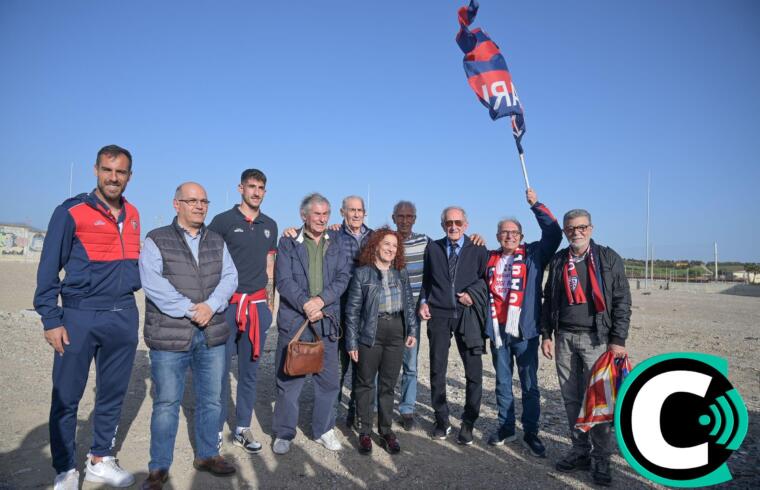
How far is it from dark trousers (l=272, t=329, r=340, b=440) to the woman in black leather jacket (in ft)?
0.86

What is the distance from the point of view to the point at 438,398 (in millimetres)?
5121

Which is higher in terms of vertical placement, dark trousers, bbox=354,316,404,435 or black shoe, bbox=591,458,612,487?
dark trousers, bbox=354,316,404,435

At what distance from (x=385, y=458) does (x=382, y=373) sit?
0.80m

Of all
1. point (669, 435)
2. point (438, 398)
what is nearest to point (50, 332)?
point (438, 398)

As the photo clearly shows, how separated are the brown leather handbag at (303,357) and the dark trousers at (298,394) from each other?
213 millimetres

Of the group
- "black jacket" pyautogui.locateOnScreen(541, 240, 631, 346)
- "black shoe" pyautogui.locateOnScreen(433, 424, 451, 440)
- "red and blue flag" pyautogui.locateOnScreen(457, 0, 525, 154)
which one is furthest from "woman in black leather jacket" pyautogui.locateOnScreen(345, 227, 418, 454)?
"red and blue flag" pyautogui.locateOnScreen(457, 0, 525, 154)

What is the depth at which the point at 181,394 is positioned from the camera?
152 inches

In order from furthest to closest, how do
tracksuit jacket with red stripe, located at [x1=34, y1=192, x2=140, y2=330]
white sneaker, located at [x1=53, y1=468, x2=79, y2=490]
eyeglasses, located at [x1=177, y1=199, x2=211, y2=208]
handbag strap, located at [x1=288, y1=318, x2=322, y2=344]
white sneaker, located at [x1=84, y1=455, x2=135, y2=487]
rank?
handbag strap, located at [x1=288, y1=318, x2=322, y2=344] < eyeglasses, located at [x1=177, y1=199, x2=211, y2=208] < white sneaker, located at [x1=84, y1=455, x2=135, y2=487] < white sneaker, located at [x1=53, y1=468, x2=79, y2=490] < tracksuit jacket with red stripe, located at [x1=34, y1=192, x2=140, y2=330]

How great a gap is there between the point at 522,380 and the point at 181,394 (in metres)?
3.30

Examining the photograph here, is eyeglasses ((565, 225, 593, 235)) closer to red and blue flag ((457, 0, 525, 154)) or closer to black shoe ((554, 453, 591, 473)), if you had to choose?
red and blue flag ((457, 0, 525, 154))

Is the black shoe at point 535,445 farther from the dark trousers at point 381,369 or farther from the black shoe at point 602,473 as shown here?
the dark trousers at point 381,369

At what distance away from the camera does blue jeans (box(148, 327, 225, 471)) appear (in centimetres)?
372

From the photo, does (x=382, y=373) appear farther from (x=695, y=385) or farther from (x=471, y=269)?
(x=695, y=385)

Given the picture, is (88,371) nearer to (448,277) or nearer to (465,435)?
(448,277)
